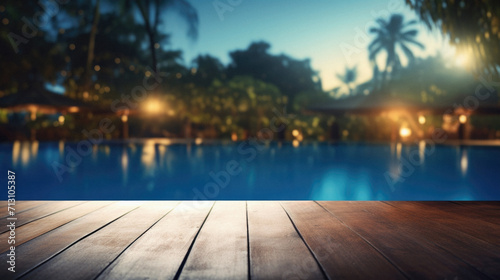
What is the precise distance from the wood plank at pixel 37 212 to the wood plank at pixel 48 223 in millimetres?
56

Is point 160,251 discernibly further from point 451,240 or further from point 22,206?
point 22,206

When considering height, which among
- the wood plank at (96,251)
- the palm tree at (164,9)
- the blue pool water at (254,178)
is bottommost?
the blue pool water at (254,178)

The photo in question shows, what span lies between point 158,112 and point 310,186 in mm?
11787

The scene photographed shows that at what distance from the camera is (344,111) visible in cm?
1411

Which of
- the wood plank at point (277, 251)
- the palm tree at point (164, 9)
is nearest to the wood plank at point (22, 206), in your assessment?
the wood plank at point (277, 251)

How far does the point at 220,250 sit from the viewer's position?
1.55 meters

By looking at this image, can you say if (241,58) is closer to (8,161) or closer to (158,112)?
(158,112)

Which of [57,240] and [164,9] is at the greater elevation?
[164,9]

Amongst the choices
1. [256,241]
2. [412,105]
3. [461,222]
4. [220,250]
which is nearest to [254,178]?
[461,222]

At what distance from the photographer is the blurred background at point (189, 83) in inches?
581

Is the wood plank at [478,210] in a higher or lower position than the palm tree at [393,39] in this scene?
lower

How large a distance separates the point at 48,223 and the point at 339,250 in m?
1.56

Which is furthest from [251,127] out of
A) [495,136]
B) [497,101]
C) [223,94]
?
[495,136]

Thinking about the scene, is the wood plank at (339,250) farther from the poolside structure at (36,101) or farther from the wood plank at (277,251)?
the poolside structure at (36,101)
